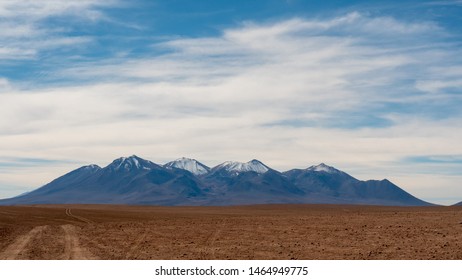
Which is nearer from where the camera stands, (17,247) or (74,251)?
(74,251)

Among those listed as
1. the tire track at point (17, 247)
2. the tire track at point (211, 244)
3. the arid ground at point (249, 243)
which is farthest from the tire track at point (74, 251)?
the tire track at point (211, 244)

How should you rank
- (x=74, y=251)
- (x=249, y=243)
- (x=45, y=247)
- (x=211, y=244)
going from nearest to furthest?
1. (x=74, y=251)
2. (x=45, y=247)
3. (x=211, y=244)
4. (x=249, y=243)

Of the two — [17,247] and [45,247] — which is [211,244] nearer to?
[45,247]

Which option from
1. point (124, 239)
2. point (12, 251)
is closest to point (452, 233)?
point (124, 239)

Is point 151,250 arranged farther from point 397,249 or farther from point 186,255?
point 397,249

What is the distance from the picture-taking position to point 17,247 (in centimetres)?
3036

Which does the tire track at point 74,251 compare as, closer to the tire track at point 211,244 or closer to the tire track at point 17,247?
the tire track at point 17,247

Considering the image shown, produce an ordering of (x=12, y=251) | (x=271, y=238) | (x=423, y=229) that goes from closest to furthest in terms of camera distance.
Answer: (x=12, y=251), (x=271, y=238), (x=423, y=229)

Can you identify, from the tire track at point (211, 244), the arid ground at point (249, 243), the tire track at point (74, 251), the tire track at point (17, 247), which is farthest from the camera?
the tire track at point (211, 244)

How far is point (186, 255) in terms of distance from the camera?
87.7ft

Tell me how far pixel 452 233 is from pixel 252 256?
47.5 ft

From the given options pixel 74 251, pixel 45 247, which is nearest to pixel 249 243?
pixel 74 251

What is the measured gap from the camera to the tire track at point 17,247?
26344 mm
